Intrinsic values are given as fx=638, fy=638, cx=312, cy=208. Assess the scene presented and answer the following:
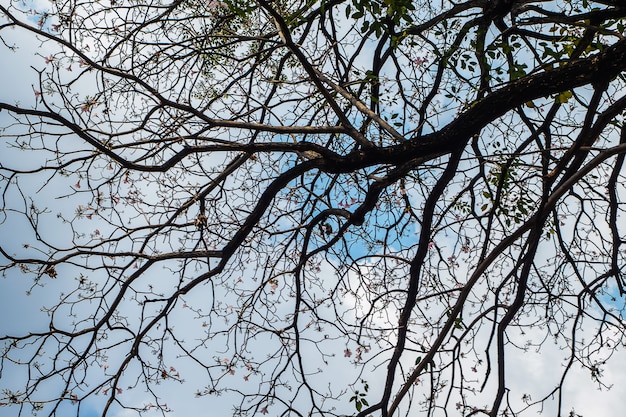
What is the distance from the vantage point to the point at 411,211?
546 centimetres

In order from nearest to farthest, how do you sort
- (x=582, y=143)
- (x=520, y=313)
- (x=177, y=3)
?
(x=582, y=143), (x=520, y=313), (x=177, y=3)

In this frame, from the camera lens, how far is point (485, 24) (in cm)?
514

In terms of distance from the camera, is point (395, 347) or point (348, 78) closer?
point (395, 347)

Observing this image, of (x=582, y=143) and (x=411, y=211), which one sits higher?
(x=411, y=211)

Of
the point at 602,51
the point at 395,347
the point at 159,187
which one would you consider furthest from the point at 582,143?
the point at 159,187

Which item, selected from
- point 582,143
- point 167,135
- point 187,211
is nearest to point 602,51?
point 582,143

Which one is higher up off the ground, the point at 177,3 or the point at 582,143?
the point at 177,3

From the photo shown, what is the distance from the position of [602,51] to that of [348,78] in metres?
2.40

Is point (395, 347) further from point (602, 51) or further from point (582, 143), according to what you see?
point (602, 51)

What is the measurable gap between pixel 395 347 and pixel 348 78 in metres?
2.49

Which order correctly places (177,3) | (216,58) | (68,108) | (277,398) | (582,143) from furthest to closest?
1. (216,58)
2. (177,3)
3. (277,398)
4. (68,108)
5. (582,143)

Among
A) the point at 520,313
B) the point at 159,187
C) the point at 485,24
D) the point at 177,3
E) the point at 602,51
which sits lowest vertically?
the point at 520,313

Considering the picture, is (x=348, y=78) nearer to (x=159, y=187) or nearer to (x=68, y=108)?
(x=159, y=187)

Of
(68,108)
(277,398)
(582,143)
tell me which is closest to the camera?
(582,143)
